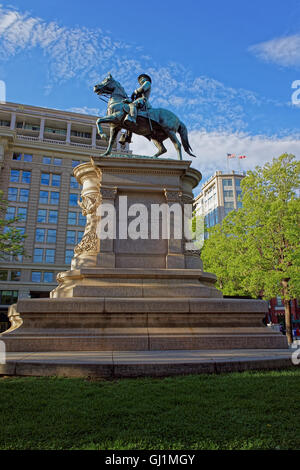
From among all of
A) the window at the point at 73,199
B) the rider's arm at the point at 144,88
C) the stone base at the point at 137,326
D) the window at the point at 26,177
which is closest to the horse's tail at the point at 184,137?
the rider's arm at the point at 144,88

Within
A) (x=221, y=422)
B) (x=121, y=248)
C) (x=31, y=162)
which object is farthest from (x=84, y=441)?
(x=31, y=162)

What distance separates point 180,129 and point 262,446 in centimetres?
1257

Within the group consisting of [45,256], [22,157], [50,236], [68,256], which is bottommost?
[45,256]

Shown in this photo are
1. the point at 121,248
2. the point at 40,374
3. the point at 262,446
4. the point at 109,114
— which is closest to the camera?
the point at 262,446

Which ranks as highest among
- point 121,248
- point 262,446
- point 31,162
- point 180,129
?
point 31,162

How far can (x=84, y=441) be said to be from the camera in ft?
12.3

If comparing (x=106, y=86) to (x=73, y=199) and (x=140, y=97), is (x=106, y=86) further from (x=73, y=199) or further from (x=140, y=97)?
(x=73, y=199)

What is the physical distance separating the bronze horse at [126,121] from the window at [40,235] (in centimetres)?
4444

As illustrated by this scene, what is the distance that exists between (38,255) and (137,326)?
4774 cm

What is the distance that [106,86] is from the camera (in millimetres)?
13609

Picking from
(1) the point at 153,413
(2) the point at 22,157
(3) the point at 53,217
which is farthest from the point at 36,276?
(1) the point at 153,413

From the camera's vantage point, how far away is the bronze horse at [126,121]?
1330 centimetres

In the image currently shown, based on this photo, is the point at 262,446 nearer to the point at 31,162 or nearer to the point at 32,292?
the point at 32,292

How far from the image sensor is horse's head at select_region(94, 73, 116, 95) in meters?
13.5
